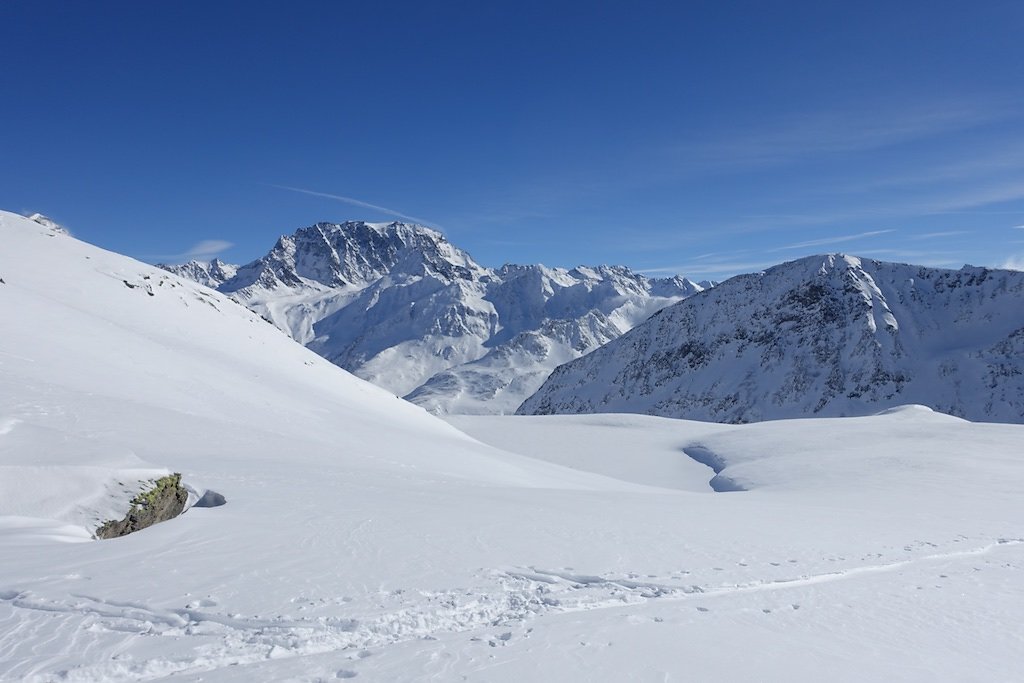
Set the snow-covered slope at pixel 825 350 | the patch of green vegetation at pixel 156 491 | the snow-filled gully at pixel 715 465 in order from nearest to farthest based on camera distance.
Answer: the patch of green vegetation at pixel 156 491 → the snow-filled gully at pixel 715 465 → the snow-covered slope at pixel 825 350

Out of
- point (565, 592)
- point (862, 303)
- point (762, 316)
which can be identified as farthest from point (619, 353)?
point (565, 592)

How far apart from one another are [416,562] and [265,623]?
8.76ft

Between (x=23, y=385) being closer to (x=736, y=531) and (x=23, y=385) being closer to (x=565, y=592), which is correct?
(x=565, y=592)

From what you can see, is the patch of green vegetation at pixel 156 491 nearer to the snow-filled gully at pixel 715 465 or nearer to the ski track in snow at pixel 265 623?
the ski track in snow at pixel 265 623

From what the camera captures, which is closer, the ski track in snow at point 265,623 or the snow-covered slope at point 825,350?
the ski track in snow at point 265,623

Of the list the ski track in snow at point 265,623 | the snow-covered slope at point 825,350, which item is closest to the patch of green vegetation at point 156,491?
the ski track in snow at point 265,623

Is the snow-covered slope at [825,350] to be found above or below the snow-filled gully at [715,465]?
above

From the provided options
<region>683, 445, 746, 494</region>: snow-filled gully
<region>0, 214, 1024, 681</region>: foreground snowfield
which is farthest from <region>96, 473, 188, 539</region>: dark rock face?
<region>683, 445, 746, 494</region>: snow-filled gully

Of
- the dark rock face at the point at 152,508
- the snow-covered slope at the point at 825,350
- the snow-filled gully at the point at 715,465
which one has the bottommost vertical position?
the snow-filled gully at the point at 715,465

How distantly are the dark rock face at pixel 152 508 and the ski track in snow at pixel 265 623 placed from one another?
2224 millimetres

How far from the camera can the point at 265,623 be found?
645cm

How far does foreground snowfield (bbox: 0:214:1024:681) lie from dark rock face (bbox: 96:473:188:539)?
28 cm

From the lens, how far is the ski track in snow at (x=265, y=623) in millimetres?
5566

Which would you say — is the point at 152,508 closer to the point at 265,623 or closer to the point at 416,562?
the point at 265,623
